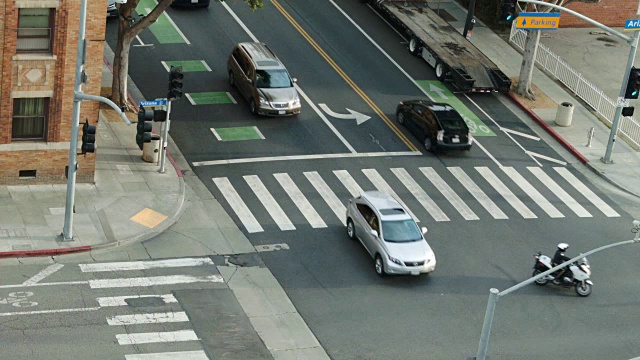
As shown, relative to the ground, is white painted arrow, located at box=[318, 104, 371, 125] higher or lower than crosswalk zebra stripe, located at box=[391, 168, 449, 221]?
higher

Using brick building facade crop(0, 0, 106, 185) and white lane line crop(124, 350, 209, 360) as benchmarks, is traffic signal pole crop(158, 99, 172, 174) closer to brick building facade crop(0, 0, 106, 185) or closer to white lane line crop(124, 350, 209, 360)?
brick building facade crop(0, 0, 106, 185)

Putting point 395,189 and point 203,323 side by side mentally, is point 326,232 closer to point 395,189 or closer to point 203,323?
point 395,189

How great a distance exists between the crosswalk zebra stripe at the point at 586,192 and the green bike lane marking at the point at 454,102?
3840mm

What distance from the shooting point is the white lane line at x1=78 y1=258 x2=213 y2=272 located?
116ft

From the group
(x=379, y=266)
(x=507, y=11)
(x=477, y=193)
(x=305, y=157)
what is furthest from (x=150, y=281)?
(x=507, y=11)

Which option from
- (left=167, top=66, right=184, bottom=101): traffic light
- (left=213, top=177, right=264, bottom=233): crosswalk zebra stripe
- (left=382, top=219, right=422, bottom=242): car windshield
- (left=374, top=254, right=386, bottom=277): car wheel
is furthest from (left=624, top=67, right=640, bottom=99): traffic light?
(left=167, top=66, right=184, bottom=101): traffic light

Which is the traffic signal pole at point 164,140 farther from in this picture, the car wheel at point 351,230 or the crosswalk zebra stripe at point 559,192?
the crosswalk zebra stripe at point 559,192

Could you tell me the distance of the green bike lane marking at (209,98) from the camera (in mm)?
48844

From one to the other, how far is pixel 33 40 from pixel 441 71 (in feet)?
68.2

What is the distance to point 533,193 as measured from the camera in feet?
146

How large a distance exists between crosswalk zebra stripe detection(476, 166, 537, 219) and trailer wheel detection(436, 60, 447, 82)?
27.1 feet

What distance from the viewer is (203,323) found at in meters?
33.2

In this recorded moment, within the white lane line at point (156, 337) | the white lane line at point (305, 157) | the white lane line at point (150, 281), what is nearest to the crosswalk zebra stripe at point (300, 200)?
the white lane line at point (305, 157)

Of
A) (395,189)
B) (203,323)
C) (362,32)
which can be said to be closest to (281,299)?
(203,323)
